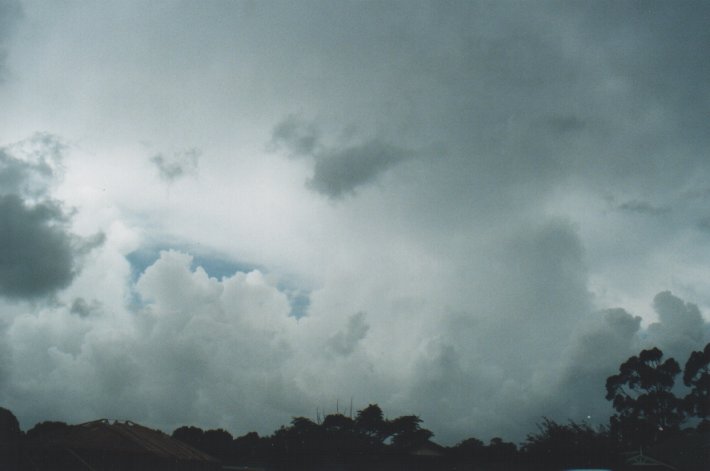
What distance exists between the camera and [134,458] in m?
30.8

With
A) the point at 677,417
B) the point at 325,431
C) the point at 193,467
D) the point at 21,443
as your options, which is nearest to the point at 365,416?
the point at 325,431

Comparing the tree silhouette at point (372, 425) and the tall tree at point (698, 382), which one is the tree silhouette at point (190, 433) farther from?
the tall tree at point (698, 382)

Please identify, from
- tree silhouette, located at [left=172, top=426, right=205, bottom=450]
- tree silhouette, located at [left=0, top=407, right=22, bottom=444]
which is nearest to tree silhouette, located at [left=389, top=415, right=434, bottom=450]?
tree silhouette, located at [left=172, top=426, right=205, bottom=450]

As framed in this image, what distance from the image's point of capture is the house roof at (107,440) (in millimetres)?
29969

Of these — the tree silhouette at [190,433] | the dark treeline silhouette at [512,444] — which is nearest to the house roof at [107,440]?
the dark treeline silhouette at [512,444]

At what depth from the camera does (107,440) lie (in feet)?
102

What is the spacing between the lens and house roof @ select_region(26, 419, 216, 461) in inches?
1180

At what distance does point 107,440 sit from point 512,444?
60.7 m

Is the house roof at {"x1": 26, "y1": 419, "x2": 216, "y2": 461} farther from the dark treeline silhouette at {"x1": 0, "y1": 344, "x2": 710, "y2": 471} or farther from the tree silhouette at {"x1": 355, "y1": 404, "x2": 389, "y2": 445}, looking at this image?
the tree silhouette at {"x1": 355, "y1": 404, "x2": 389, "y2": 445}

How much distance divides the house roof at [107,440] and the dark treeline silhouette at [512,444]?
6.27 feet

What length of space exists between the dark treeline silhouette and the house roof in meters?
1.91

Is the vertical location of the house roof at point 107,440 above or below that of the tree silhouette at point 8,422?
below

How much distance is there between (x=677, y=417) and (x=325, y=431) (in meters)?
57.0

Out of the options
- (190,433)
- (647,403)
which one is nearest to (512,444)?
(647,403)
